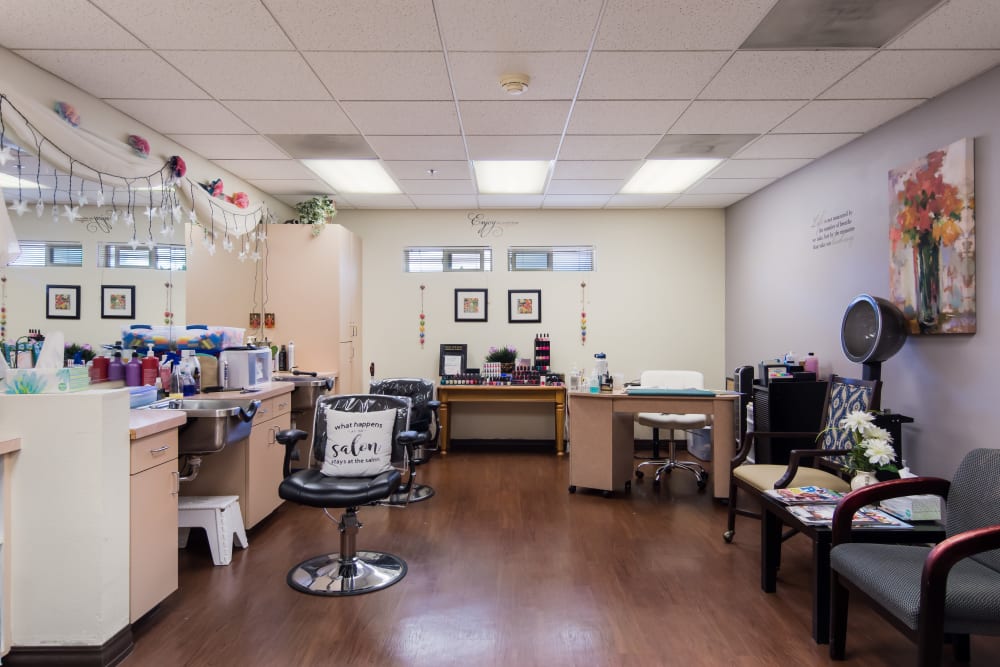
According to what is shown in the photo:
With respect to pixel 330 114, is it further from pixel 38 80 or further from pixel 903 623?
pixel 903 623

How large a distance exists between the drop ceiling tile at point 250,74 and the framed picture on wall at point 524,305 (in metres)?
3.48

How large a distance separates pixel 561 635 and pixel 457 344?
4.17 meters

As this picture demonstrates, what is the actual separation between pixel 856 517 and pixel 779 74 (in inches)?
87.6

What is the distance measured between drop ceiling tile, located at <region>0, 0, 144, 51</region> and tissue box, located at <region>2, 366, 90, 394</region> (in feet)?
Answer: 4.87

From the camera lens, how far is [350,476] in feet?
10.6

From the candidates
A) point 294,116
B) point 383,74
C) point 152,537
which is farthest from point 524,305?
point 152,537

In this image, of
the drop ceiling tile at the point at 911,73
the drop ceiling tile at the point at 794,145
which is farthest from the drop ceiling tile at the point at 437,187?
the drop ceiling tile at the point at 911,73

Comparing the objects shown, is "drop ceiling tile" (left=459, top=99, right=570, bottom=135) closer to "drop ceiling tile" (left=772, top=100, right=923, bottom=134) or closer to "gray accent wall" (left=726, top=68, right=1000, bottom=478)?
"drop ceiling tile" (left=772, top=100, right=923, bottom=134)

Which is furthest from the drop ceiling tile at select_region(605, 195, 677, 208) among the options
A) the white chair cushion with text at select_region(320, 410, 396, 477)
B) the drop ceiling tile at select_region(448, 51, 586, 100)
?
the white chair cushion with text at select_region(320, 410, 396, 477)

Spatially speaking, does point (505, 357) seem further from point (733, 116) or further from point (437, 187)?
point (733, 116)

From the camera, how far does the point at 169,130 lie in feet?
12.5

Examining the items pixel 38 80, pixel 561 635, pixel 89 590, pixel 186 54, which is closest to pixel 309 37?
pixel 186 54

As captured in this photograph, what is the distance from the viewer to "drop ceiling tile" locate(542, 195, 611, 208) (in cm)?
581

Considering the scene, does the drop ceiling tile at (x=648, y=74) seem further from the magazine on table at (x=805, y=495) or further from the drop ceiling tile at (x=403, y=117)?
the magazine on table at (x=805, y=495)
